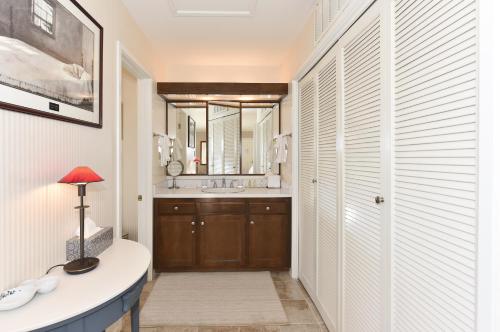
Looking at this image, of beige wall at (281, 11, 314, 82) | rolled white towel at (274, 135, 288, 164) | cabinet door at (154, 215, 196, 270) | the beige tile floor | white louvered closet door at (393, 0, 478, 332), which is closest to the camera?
white louvered closet door at (393, 0, 478, 332)

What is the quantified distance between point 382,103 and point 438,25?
15.0 inches

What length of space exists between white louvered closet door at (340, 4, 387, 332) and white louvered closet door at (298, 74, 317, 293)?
2.10ft

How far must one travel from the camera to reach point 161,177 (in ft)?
10.4

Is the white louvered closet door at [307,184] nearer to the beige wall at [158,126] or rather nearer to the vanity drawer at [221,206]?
the vanity drawer at [221,206]

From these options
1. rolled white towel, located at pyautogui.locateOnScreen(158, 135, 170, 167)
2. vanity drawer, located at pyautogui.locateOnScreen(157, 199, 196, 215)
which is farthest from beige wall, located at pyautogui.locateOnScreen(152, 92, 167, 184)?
vanity drawer, located at pyautogui.locateOnScreen(157, 199, 196, 215)

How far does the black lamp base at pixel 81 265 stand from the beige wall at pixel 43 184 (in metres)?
0.16

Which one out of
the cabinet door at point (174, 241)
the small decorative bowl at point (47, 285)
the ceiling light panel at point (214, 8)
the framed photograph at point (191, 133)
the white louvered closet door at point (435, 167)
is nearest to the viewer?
the white louvered closet door at point (435, 167)

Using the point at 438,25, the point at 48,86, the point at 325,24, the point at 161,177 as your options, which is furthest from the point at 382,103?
the point at 161,177

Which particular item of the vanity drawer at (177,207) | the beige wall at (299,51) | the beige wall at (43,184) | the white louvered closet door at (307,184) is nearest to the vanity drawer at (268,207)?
the white louvered closet door at (307,184)

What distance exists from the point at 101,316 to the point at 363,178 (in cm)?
134

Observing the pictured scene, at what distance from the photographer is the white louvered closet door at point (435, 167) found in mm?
765

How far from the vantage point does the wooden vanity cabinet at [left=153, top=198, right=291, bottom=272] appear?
2.81 metres

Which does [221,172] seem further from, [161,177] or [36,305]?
[36,305]

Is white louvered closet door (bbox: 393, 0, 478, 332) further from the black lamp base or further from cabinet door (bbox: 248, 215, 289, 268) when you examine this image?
cabinet door (bbox: 248, 215, 289, 268)
